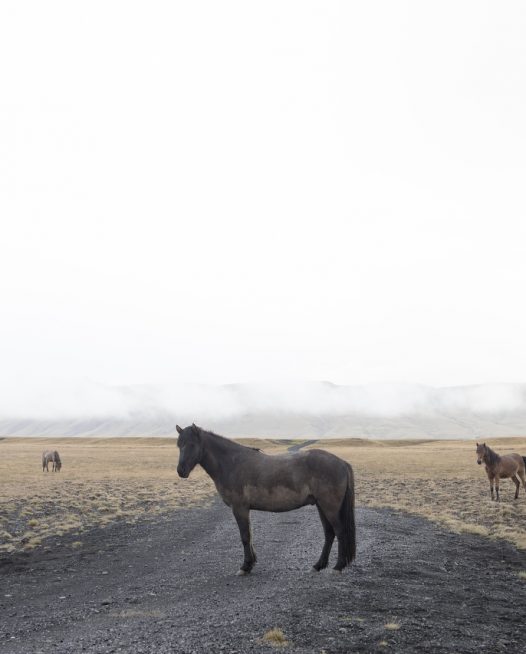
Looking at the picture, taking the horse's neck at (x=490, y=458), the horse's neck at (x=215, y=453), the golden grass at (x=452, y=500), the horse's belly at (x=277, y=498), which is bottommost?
the golden grass at (x=452, y=500)

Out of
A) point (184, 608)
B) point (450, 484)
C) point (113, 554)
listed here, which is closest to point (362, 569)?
point (184, 608)

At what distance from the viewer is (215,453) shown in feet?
42.4

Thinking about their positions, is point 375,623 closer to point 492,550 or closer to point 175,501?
point 492,550

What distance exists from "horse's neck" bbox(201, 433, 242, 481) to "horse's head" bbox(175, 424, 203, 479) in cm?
17

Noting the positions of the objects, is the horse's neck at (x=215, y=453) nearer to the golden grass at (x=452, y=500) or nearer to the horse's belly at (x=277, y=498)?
the horse's belly at (x=277, y=498)

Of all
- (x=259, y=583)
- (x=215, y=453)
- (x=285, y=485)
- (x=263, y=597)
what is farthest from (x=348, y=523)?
(x=215, y=453)

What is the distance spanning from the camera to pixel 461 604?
955 centimetres

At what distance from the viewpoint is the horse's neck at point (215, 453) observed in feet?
41.8

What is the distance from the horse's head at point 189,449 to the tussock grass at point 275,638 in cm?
535

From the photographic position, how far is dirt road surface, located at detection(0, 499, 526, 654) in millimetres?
7770

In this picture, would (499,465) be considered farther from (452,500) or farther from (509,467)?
(452,500)

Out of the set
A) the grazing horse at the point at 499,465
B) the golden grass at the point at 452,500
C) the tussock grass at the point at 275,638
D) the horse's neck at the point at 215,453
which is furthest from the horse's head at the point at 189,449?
the grazing horse at the point at 499,465

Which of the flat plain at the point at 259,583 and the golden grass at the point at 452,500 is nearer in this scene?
the flat plain at the point at 259,583

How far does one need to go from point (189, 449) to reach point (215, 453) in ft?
2.33
